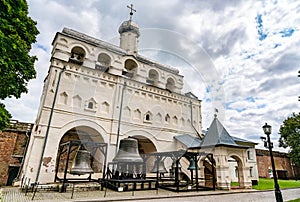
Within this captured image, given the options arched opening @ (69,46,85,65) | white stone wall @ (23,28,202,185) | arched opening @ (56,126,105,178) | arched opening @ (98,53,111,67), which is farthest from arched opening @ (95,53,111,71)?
arched opening @ (56,126,105,178)

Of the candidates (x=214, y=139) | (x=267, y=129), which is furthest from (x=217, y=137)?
(x=267, y=129)

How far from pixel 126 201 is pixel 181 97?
12.8 meters

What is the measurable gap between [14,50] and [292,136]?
3138cm

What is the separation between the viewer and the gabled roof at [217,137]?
1300 cm

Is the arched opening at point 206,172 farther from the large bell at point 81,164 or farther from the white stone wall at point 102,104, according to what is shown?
the large bell at point 81,164

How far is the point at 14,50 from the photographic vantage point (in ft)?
22.2

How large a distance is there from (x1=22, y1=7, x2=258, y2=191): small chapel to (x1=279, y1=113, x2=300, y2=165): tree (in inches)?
453

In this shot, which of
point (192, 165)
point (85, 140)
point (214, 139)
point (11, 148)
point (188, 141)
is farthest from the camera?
point (188, 141)

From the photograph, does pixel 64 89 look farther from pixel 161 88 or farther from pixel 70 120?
pixel 161 88

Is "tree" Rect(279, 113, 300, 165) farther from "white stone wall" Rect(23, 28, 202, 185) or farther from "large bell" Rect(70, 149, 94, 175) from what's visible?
"large bell" Rect(70, 149, 94, 175)

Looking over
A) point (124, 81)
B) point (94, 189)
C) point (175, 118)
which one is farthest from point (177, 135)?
point (94, 189)

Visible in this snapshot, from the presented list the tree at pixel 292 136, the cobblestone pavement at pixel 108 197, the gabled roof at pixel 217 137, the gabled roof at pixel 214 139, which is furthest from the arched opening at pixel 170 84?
the tree at pixel 292 136

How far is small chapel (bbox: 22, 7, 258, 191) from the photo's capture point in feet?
36.2

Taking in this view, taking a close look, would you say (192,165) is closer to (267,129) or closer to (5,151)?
(267,129)
